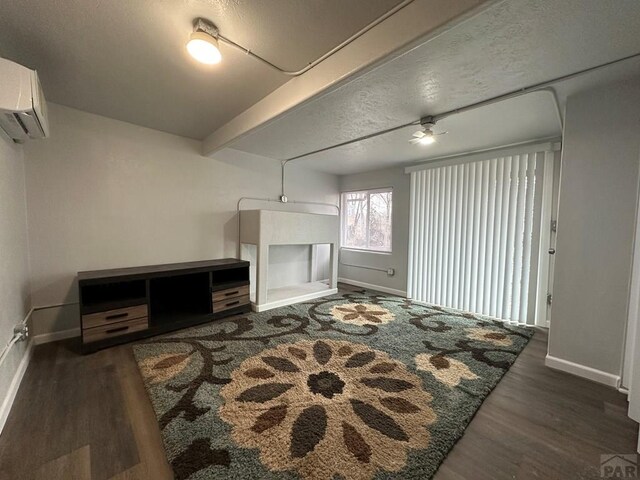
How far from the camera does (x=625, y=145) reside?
1868 mm

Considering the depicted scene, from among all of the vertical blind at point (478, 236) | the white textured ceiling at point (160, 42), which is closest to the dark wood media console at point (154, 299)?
the white textured ceiling at point (160, 42)

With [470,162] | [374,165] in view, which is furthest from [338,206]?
[470,162]

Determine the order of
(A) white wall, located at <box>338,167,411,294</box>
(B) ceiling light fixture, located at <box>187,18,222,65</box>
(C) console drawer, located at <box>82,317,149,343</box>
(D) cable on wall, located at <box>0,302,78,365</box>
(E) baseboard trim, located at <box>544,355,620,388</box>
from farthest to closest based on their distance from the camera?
(A) white wall, located at <box>338,167,411,294</box> → (C) console drawer, located at <box>82,317,149,343</box> → (E) baseboard trim, located at <box>544,355,620,388</box> → (D) cable on wall, located at <box>0,302,78,365</box> → (B) ceiling light fixture, located at <box>187,18,222,65</box>

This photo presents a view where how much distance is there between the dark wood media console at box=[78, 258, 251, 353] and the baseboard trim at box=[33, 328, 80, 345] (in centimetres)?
56

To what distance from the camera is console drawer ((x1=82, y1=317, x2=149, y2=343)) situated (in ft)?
7.41

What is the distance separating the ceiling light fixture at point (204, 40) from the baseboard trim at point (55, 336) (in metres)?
3.00

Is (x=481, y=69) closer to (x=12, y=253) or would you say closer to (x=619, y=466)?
(x=619, y=466)

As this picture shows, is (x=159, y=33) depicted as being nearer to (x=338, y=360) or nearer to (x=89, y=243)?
(x=89, y=243)

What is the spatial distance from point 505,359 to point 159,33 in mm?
3595

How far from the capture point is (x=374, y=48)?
55.1 inches

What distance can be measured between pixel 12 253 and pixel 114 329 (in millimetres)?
972

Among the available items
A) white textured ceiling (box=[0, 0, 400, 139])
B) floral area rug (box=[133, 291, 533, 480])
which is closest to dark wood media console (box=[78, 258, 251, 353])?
floral area rug (box=[133, 291, 533, 480])

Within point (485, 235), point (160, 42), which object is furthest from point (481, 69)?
point (485, 235)

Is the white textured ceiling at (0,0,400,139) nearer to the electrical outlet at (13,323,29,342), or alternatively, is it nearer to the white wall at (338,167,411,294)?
the electrical outlet at (13,323,29,342)
